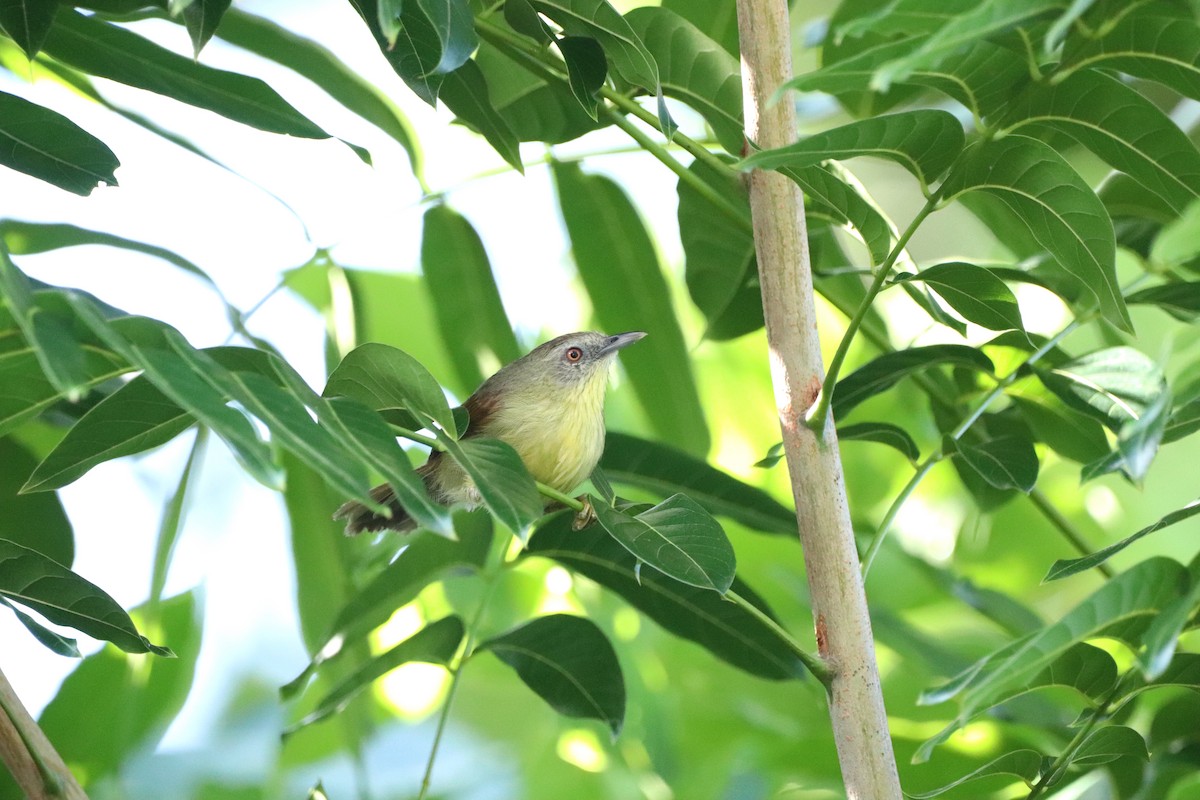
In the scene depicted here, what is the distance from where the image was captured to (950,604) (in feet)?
10.3

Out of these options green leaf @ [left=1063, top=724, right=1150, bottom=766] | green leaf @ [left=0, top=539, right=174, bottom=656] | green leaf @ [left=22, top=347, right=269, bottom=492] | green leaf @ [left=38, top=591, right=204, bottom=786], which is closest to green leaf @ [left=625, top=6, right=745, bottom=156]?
green leaf @ [left=22, top=347, right=269, bottom=492]

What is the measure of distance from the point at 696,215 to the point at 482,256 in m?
0.50

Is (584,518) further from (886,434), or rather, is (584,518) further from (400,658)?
(886,434)

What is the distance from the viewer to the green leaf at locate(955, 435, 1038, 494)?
1.73 m

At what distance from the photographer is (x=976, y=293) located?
1.59 meters

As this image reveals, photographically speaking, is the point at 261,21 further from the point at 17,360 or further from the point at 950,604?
the point at 950,604

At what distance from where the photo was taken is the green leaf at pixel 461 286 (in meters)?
2.39

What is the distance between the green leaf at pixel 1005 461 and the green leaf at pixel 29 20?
1421 mm

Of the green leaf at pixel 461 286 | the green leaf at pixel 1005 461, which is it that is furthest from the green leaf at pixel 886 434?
the green leaf at pixel 461 286

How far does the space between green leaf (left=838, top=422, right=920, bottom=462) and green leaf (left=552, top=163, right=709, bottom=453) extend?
1.53 feet

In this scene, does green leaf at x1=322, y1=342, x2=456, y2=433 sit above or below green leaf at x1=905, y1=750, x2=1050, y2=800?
above

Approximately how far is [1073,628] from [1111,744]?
63 cm

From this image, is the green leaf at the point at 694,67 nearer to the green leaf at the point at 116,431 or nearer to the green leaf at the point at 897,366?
the green leaf at the point at 897,366

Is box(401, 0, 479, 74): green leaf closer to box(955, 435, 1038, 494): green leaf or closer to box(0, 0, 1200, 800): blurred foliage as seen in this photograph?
box(0, 0, 1200, 800): blurred foliage
